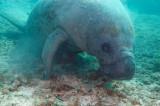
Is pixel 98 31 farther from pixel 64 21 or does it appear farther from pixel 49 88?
pixel 49 88

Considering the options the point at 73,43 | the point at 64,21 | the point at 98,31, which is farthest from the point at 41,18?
the point at 98,31

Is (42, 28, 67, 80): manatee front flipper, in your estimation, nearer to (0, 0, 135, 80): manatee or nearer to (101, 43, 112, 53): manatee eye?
(0, 0, 135, 80): manatee

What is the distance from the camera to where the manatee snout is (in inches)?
116

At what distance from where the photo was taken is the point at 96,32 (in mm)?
3523

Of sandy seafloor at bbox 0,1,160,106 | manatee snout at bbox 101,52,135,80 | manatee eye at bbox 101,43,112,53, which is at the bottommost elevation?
sandy seafloor at bbox 0,1,160,106

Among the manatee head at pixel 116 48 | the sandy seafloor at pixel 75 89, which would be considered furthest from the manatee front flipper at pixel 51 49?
the manatee head at pixel 116 48

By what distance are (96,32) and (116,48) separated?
67cm

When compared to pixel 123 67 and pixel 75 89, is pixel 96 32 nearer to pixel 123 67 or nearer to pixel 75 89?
pixel 123 67

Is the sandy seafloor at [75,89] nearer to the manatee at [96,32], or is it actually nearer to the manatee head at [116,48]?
the manatee at [96,32]

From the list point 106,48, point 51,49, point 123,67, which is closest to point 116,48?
point 106,48

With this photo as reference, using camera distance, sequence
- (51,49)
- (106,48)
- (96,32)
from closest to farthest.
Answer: (106,48)
(96,32)
(51,49)

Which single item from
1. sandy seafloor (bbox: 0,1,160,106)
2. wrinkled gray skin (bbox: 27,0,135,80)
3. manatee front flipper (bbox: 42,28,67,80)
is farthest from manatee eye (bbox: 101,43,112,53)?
manatee front flipper (bbox: 42,28,67,80)

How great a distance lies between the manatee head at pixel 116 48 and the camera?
9.84 ft

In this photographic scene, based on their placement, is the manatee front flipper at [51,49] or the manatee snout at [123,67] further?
the manatee front flipper at [51,49]
